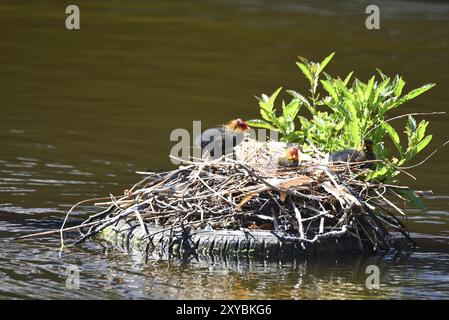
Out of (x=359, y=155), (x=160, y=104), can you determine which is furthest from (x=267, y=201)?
(x=160, y=104)

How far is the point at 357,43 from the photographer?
20.1 m

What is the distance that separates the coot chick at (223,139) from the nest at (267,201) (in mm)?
352

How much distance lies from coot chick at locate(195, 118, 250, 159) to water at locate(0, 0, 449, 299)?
1178 millimetres

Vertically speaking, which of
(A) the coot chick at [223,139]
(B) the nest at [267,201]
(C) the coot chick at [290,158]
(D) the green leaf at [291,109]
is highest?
(D) the green leaf at [291,109]

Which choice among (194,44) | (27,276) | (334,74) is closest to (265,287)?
(27,276)

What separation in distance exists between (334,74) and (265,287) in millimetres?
9468

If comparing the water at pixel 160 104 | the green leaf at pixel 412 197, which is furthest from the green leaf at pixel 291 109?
the water at pixel 160 104

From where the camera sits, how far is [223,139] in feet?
29.9

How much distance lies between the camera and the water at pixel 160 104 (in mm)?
8000

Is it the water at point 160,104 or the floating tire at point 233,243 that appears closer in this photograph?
the water at point 160,104

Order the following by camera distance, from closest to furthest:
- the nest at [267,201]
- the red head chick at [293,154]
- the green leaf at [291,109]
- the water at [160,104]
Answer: the water at [160,104], the nest at [267,201], the red head chick at [293,154], the green leaf at [291,109]

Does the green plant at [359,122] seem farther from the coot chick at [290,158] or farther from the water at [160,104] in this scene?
the water at [160,104]
